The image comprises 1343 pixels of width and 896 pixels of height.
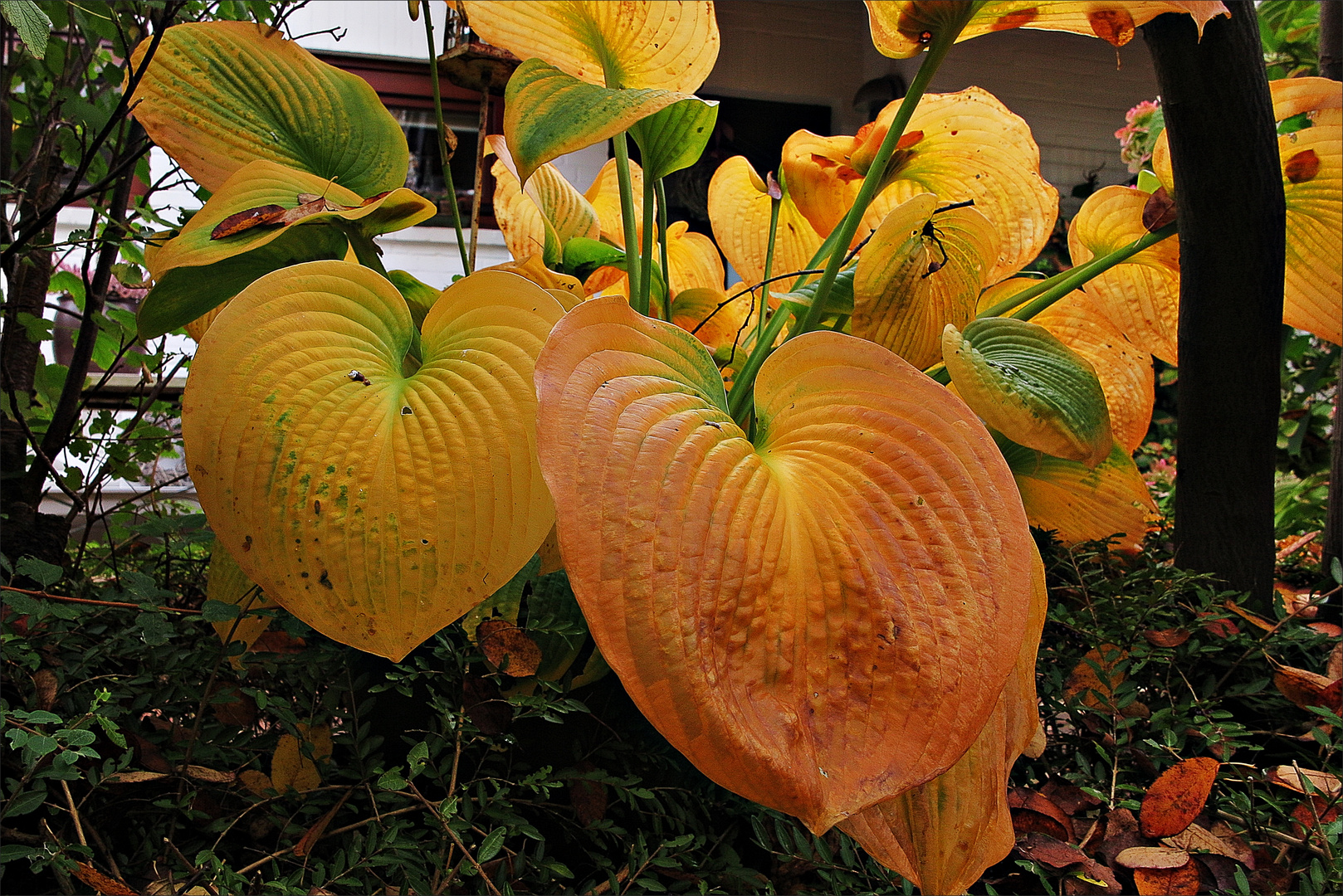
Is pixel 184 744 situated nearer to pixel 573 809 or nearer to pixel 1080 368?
pixel 573 809

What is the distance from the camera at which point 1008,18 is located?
1.80ft

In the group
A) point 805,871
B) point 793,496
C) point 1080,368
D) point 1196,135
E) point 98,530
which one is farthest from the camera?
point 98,530

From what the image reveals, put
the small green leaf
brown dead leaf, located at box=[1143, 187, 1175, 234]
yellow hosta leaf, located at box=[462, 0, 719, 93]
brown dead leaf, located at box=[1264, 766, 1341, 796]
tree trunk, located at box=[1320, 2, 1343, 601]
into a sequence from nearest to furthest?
the small green leaf < brown dead leaf, located at box=[1264, 766, 1341, 796] < yellow hosta leaf, located at box=[462, 0, 719, 93] < brown dead leaf, located at box=[1143, 187, 1175, 234] < tree trunk, located at box=[1320, 2, 1343, 601]

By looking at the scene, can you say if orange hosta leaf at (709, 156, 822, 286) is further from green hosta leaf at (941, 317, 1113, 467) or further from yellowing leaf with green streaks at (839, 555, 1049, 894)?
yellowing leaf with green streaks at (839, 555, 1049, 894)

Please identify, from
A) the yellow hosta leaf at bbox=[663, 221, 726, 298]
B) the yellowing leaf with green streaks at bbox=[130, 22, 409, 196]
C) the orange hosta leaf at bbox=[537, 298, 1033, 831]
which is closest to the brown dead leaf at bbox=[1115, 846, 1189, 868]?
the orange hosta leaf at bbox=[537, 298, 1033, 831]

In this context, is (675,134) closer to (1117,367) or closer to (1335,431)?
(1117,367)

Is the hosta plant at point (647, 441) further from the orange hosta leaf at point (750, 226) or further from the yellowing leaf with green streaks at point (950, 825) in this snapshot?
the orange hosta leaf at point (750, 226)

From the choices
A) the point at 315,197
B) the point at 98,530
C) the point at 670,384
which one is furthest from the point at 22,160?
the point at 98,530

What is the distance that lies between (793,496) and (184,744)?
397 millimetres

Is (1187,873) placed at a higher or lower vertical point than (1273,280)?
lower

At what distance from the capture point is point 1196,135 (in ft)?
2.39

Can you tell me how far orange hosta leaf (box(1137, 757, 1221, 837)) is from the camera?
1.67 ft

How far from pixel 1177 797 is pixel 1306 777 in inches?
3.6

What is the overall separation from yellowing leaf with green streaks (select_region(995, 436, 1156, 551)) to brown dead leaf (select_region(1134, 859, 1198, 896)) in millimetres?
391
